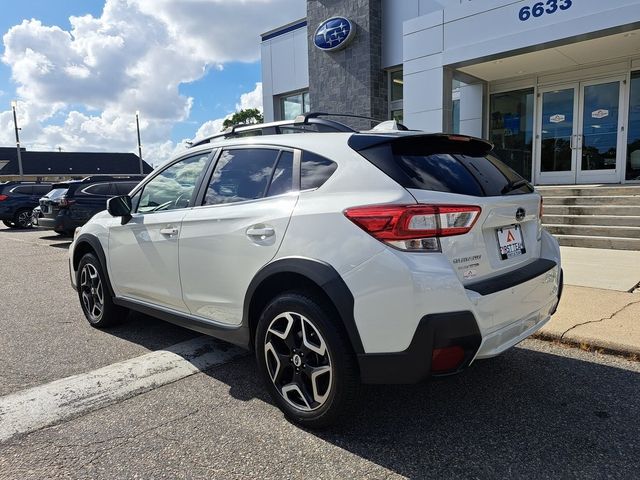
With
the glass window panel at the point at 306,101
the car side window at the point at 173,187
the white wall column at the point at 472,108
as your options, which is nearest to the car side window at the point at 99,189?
the glass window panel at the point at 306,101

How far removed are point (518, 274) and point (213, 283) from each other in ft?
6.31

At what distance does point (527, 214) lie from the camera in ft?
9.84

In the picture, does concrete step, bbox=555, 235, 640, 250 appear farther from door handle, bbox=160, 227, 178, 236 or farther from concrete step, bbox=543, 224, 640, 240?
door handle, bbox=160, 227, 178, 236

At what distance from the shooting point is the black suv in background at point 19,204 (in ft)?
57.0

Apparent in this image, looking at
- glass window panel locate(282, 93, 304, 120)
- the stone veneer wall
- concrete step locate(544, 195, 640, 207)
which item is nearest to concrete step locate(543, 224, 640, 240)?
concrete step locate(544, 195, 640, 207)

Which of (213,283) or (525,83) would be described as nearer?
(213,283)

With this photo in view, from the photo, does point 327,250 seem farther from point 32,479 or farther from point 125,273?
point 125,273

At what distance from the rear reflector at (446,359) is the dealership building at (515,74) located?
930 centimetres

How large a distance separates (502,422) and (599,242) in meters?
6.51

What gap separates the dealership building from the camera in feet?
32.2

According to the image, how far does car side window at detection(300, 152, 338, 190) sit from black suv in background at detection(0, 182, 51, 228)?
18157mm

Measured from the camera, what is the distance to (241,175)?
328 centimetres

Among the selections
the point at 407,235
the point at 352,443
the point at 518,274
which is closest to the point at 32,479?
the point at 352,443

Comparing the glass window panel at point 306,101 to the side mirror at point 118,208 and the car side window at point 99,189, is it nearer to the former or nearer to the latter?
the car side window at point 99,189
